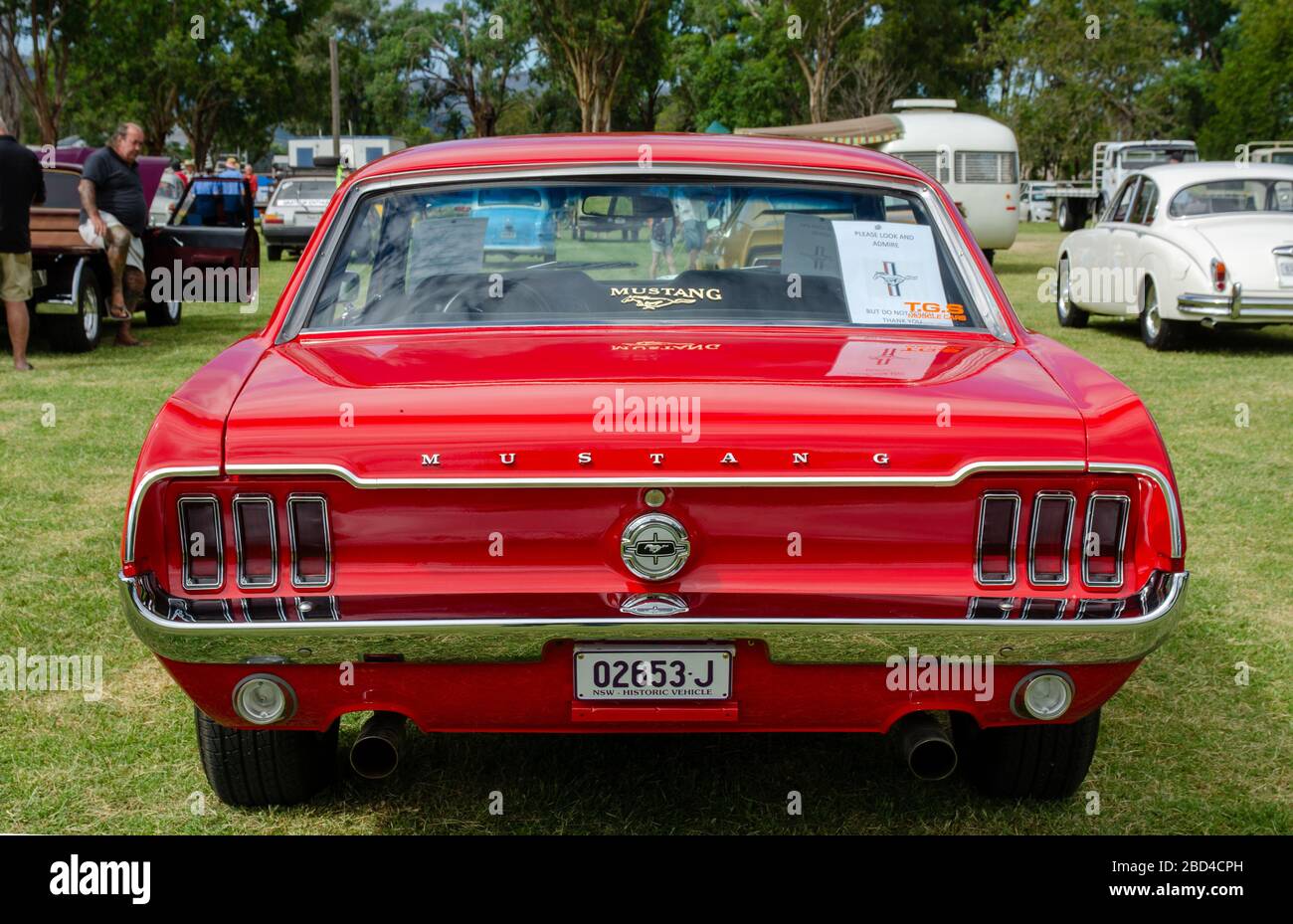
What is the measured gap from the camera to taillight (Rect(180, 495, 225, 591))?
9.57ft

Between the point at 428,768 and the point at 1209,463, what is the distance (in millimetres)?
5517

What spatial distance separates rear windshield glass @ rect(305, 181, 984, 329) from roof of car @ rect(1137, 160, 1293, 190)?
959cm

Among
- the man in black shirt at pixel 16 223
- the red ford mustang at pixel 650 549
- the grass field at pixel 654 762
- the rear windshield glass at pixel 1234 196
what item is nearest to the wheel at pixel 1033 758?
the grass field at pixel 654 762

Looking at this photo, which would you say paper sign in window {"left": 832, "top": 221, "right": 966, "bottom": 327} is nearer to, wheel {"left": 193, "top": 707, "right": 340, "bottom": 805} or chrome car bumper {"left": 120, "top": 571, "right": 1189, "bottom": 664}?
chrome car bumper {"left": 120, "top": 571, "right": 1189, "bottom": 664}

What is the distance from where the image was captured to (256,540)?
115 inches

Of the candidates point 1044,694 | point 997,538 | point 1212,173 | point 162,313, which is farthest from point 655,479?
point 162,313

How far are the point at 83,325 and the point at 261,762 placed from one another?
380 inches

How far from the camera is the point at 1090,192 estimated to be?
116ft

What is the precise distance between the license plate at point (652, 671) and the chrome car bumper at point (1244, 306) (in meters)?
10.1

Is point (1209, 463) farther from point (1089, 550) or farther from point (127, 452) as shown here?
point (127, 452)

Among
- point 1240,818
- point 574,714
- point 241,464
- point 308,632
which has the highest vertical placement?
point 241,464

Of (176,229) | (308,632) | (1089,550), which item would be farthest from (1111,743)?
(176,229)

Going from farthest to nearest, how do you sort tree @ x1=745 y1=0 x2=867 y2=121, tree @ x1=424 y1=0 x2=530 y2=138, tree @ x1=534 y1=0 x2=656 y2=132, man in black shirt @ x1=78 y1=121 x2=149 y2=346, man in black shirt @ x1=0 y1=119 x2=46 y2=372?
tree @ x1=424 y1=0 x2=530 y2=138 < tree @ x1=745 y1=0 x2=867 y2=121 < tree @ x1=534 y1=0 x2=656 y2=132 < man in black shirt @ x1=78 y1=121 x2=149 y2=346 < man in black shirt @ x1=0 y1=119 x2=46 y2=372

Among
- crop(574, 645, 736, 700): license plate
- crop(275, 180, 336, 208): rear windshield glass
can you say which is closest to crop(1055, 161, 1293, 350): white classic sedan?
crop(574, 645, 736, 700): license plate
